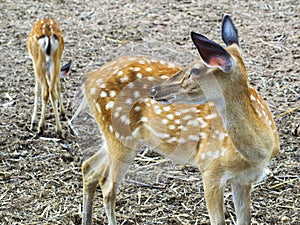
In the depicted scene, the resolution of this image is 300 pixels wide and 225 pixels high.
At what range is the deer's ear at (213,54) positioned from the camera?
11.3ft

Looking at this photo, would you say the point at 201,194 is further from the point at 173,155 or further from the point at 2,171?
the point at 2,171

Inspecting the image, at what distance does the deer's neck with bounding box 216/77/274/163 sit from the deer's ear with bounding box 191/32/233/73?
16 cm

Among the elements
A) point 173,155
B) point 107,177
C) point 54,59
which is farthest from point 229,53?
point 54,59

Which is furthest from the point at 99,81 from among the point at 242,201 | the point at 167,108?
the point at 242,201

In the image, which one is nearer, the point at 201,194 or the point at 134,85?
the point at 134,85

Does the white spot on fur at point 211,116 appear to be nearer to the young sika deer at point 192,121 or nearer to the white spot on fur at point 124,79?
the young sika deer at point 192,121

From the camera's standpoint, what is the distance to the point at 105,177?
14.6 ft

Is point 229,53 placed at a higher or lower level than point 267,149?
higher

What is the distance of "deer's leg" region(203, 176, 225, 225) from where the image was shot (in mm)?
3895

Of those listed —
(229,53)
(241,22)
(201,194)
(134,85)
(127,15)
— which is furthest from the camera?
(127,15)

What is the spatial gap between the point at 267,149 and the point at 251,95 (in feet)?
1.09

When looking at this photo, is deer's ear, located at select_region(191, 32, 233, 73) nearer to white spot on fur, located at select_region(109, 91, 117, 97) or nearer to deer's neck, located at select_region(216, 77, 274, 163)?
deer's neck, located at select_region(216, 77, 274, 163)

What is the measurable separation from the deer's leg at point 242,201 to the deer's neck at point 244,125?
14.9 inches

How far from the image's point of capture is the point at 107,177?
4445mm
